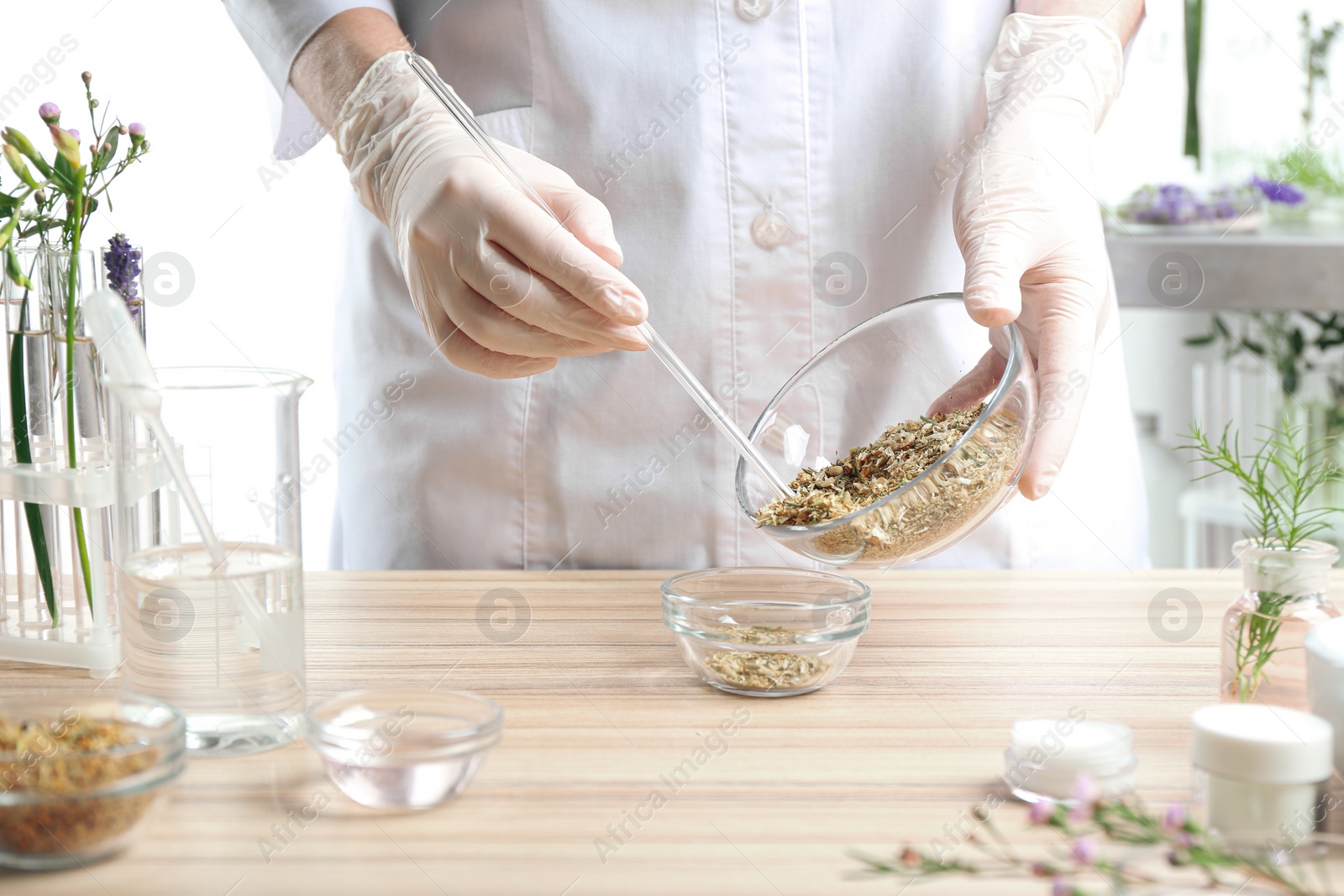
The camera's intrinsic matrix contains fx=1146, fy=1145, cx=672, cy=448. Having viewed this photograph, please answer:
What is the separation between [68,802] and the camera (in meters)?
0.52

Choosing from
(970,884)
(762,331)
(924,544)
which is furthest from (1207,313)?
(970,884)

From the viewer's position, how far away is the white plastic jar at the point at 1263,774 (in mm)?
542

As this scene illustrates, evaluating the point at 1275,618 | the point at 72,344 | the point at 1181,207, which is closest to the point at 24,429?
the point at 72,344

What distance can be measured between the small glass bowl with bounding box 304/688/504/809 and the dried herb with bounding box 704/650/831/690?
179 mm

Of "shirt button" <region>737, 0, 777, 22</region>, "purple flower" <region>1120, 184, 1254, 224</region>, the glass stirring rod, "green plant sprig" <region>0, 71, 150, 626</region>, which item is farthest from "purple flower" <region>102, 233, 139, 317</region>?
"purple flower" <region>1120, 184, 1254, 224</region>

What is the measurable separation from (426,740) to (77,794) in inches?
6.3

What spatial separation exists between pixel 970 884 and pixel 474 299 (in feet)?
2.04

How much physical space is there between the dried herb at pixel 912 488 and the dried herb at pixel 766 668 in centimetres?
8

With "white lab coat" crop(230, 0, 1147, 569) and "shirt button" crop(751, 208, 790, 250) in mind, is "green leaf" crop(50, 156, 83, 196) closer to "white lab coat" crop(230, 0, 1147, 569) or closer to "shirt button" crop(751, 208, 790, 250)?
"white lab coat" crop(230, 0, 1147, 569)

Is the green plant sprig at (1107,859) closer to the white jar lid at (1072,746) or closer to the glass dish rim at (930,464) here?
the white jar lid at (1072,746)

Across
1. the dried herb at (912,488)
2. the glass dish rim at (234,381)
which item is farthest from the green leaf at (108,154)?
the dried herb at (912,488)

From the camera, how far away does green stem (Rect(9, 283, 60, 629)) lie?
0.78 m

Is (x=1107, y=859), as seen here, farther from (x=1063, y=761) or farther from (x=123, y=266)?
(x=123, y=266)

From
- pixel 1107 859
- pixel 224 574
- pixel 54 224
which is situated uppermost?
pixel 54 224
